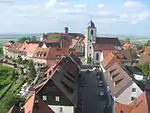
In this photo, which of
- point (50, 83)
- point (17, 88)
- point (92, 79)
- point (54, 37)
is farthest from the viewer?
point (54, 37)

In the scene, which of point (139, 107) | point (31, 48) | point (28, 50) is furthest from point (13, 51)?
point (139, 107)

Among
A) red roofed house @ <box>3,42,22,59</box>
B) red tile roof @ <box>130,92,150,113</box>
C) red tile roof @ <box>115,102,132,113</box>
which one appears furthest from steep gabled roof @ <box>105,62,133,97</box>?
red roofed house @ <box>3,42,22,59</box>

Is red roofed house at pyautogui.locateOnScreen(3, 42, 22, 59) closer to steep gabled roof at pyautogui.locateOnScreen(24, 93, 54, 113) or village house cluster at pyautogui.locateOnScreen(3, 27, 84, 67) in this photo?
village house cluster at pyautogui.locateOnScreen(3, 27, 84, 67)

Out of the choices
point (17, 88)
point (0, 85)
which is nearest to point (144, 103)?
point (17, 88)

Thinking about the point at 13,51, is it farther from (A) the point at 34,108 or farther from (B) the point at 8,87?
(A) the point at 34,108

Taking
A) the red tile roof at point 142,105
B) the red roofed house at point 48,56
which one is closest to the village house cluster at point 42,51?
the red roofed house at point 48,56

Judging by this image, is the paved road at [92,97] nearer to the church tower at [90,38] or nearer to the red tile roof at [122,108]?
the red tile roof at [122,108]

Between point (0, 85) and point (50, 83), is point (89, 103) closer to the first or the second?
point (50, 83)
